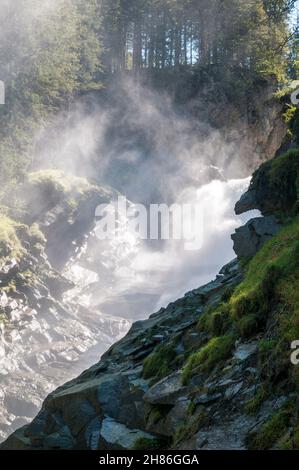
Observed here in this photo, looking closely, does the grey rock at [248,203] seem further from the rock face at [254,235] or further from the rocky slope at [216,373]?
the rock face at [254,235]

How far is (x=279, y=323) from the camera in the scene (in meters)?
8.76

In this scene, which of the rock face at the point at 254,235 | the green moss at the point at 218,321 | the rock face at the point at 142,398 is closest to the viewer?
the rock face at the point at 142,398

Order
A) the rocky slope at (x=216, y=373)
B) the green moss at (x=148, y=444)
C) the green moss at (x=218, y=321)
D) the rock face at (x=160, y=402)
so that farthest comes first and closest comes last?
the green moss at (x=218, y=321)
the green moss at (x=148, y=444)
the rock face at (x=160, y=402)
the rocky slope at (x=216, y=373)

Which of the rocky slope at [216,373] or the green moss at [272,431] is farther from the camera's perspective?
the rocky slope at [216,373]

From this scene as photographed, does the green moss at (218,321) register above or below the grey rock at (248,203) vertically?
below

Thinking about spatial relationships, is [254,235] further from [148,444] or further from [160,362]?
[148,444]

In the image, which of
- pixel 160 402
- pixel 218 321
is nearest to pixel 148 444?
pixel 160 402

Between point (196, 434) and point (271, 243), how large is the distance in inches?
235

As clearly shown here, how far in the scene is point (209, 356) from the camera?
9945 millimetres

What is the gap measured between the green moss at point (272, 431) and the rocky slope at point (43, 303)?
2498 centimetres

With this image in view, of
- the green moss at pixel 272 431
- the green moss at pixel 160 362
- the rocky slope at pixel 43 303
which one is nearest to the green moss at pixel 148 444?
the green moss at pixel 160 362

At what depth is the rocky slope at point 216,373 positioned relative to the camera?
25.3ft

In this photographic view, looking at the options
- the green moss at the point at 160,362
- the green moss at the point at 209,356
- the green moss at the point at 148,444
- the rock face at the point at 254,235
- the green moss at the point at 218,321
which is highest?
the rock face at the point at 254,235

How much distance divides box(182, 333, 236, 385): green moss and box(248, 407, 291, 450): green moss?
101 inches
